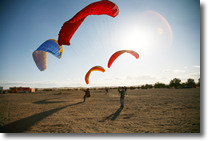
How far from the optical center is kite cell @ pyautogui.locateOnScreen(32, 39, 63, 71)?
730 cm

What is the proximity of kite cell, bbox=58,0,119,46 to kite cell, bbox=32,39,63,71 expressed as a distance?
258cm

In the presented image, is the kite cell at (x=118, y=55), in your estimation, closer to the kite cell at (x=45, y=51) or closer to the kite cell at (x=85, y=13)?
the kite cell at (x=85, y=13)

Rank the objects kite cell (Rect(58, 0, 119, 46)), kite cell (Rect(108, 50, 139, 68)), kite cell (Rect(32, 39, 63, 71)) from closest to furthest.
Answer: kite cell (Rect(58, 0, 119, 46)) < kite cell (Rect(32, 39, 63, 71)) < kite cell (Rect(108, 50, 139, 68))

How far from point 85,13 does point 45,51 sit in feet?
14.7

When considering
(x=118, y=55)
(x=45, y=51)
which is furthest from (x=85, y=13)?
(x=45, y=51)

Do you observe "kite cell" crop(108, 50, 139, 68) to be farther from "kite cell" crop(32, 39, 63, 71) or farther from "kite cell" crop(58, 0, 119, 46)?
"kite cell" crop(32, 39, 63, 71)

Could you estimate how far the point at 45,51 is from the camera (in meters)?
7.18

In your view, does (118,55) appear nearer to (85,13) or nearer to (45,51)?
(85,13)

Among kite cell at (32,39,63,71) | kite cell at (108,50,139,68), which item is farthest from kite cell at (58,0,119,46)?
kite cell at (108,50,139,68)

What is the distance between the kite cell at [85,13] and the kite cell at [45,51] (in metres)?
2.58

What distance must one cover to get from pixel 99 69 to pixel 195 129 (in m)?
8.34

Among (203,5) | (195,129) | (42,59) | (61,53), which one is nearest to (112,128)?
(195,129)

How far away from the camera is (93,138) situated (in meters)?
3.64

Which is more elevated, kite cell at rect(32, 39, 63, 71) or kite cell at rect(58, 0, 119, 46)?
kite cell at rect(58, 0, 119, 46)
